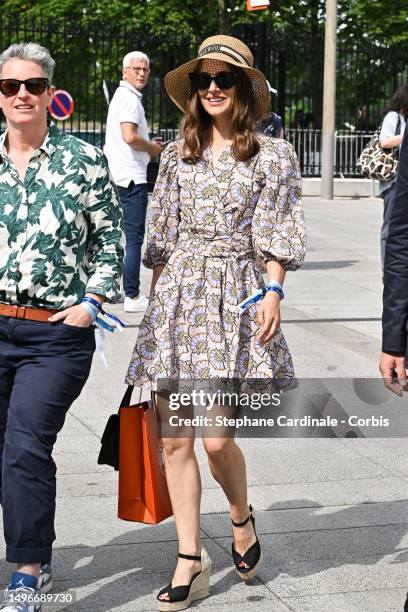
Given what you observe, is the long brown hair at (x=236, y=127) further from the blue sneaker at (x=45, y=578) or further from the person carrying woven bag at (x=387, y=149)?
the person carrying woven bag at (x=387, y=149)

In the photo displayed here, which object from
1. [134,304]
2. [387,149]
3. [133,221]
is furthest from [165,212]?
[134,304]

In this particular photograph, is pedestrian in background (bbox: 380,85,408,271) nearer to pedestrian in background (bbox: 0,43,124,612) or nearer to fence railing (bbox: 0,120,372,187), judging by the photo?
pedestrian in background (bbox: 0,43,124,612)

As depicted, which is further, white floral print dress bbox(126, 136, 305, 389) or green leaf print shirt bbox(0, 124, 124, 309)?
white floral print dress bbox(126, 136, 305, 389)

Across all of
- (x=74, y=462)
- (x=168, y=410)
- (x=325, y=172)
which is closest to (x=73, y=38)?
(x=325, y=172)

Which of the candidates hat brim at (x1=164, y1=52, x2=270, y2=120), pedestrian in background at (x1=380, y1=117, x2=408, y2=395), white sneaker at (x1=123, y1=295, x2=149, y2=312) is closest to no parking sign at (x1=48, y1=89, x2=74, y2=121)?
white sneaker at (x1=123, y1=295, x2=149, y2=312)

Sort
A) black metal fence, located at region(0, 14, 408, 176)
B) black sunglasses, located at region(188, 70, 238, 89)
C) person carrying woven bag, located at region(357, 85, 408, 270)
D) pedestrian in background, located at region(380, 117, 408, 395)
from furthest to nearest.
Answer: black metal fence, located at region(0, 14, 408, 176)
person carrying woven bag, located at region(357, 85, 408, 270)
black sunglasses, located at region(188, 70, 238, 89)
pedestrian in background, located at region(380, 117, 408, 395)

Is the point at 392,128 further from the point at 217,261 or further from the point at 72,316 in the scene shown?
the point at 72,316

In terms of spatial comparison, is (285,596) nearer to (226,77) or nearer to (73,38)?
(226,77)

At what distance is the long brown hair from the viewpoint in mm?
4117

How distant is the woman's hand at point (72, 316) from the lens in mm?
3814

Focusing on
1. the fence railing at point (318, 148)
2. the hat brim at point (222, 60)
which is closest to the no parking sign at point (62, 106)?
the fence railing at point (318, 148)

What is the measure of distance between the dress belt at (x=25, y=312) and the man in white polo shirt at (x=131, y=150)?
568 centimetres

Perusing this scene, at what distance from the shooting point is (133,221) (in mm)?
9641

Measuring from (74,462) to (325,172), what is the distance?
1729 cm
